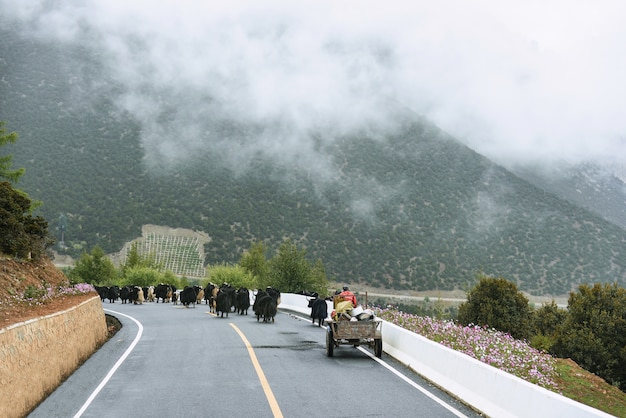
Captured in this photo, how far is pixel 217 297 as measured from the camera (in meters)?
31.5

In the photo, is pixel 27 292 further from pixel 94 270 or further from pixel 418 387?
pixel 94 270

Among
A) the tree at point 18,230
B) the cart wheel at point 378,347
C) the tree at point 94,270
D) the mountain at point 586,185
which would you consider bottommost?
the tree at point 94,270

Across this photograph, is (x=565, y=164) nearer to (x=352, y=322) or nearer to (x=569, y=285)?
(x=569, y=285)

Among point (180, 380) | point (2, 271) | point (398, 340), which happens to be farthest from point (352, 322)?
point (2, 271)

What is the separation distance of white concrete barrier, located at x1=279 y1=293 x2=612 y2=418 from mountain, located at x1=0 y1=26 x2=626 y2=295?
70141mm

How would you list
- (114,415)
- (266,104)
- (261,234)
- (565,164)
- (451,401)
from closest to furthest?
(114,415), (451,401), (261,234), (266,104), (565,164)

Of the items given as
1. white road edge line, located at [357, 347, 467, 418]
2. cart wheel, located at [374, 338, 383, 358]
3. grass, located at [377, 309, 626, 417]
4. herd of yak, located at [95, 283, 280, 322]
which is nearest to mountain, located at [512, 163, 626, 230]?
herd of yak, located at [95, 283, 280, 322]

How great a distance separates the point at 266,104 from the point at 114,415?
135071 millimetres

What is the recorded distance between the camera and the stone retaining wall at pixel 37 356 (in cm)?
971

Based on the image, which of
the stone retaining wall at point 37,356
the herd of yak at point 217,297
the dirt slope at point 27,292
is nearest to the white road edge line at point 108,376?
the stone retaining wall at point 37,356

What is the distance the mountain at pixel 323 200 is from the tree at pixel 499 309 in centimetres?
3870

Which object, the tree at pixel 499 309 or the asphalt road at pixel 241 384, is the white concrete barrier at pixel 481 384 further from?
the tree at pixel 499 309

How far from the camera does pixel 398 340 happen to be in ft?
52.4

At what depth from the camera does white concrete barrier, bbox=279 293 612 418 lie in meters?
7.83
